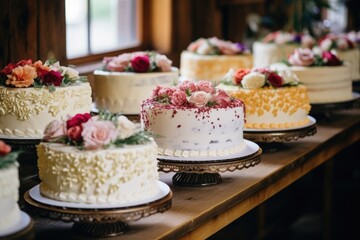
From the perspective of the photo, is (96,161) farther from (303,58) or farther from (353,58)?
(353,58)

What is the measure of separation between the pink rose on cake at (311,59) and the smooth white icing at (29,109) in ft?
5.54

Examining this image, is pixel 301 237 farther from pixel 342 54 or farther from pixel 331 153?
pixel 331 153

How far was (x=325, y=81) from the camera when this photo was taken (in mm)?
4414

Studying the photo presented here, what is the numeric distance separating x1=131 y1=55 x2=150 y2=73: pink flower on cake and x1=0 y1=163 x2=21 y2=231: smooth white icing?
169 cm

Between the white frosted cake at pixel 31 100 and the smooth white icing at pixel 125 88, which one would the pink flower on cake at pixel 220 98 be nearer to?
the white frosted cake at pixel 31 100

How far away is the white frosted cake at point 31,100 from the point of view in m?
3.08

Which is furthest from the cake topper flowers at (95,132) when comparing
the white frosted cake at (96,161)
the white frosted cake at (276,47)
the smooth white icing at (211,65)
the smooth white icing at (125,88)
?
the white frosted cake at (276,47)

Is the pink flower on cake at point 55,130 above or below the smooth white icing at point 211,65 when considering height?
above

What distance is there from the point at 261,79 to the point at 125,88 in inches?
24.7

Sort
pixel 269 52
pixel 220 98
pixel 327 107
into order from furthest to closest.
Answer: pixel 269 52 < pixel 327 107 < pixel 220 98

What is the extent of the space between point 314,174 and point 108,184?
14.1 feet

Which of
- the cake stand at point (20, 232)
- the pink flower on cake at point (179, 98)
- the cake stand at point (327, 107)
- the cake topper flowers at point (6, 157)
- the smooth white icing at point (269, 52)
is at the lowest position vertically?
the cake stand at point (327, 107)

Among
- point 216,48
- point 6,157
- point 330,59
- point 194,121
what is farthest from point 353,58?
point 6,157

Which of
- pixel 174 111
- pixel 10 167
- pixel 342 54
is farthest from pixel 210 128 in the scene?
pixel 342 54
